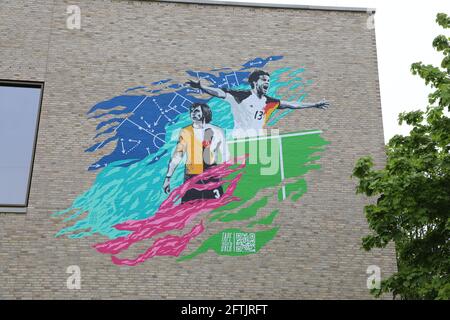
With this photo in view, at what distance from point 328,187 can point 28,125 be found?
8120 millimetres

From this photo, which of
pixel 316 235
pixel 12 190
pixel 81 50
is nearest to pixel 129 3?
pixel 81 50

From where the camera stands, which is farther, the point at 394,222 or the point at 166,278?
the point at 166,278

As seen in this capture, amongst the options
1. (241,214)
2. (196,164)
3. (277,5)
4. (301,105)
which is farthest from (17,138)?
(277,5)

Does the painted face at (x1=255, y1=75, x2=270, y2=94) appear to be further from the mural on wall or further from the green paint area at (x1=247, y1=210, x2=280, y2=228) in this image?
the green paint area at (x1=247, y1=210, x2=280, y2=228)

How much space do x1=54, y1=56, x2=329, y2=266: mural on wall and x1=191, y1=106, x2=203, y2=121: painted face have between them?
27mm

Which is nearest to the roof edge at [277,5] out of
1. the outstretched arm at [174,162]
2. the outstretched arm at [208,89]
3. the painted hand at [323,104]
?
the outstretched arm at [208,89]

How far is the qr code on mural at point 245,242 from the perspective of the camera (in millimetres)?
13422

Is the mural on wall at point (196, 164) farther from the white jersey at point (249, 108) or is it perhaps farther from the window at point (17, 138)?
the window at point (17, 138)

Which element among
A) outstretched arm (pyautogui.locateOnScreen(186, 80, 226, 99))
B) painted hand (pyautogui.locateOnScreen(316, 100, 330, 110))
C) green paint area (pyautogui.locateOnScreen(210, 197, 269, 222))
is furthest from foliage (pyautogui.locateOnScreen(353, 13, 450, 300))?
outstretched arm (pyautogui.locateOnScreen(186, 80, 226, 99))

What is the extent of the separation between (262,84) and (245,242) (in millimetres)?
4550

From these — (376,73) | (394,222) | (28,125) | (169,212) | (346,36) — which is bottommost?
(394,222)

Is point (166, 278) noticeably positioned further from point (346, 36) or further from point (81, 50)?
point (346, 36)

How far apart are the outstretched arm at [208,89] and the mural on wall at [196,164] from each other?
28 mm

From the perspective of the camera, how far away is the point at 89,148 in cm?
1400
